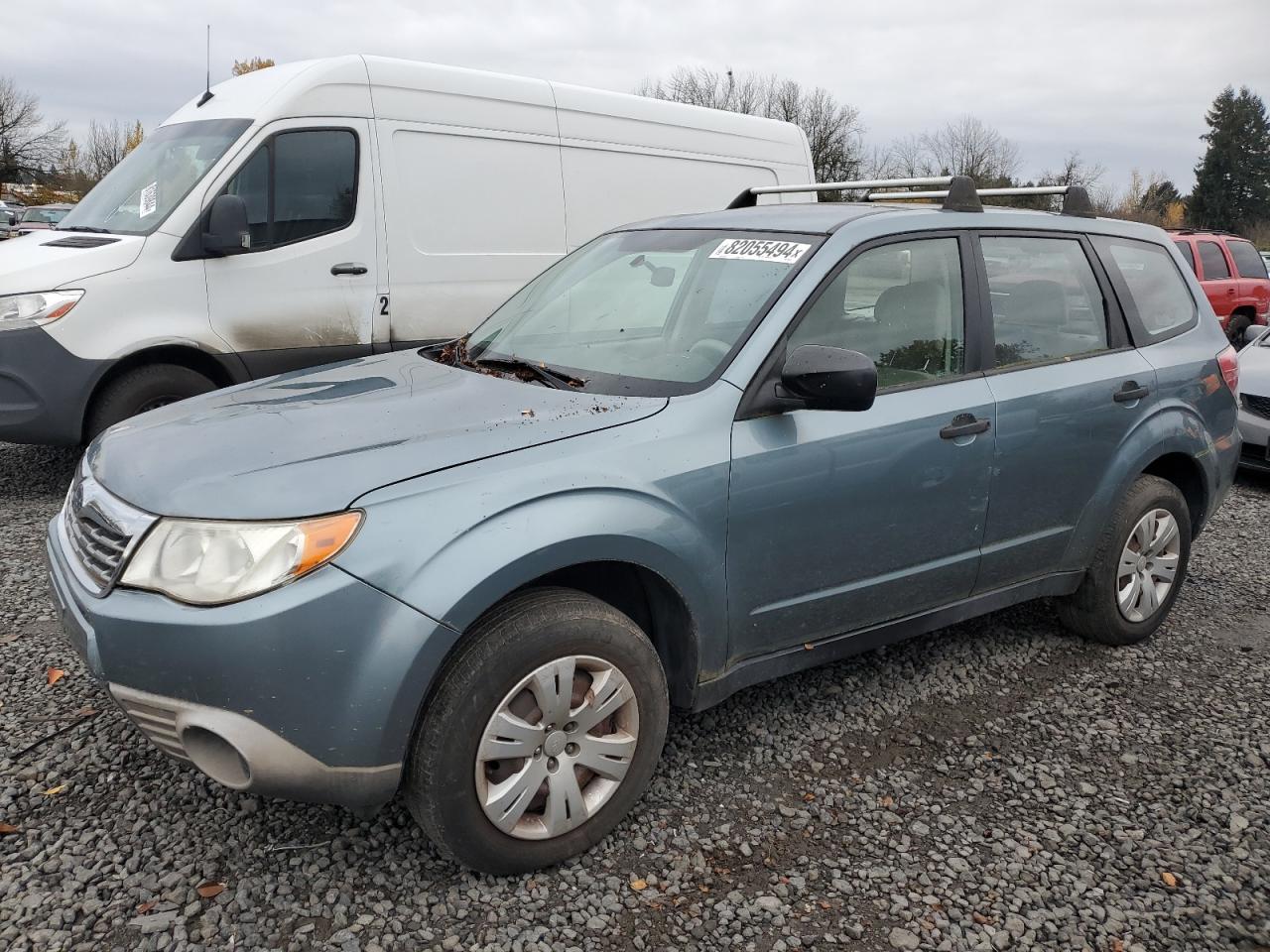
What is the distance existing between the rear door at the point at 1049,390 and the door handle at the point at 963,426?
0.36 ft

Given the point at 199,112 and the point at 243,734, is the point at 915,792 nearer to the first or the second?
the point at 243,734

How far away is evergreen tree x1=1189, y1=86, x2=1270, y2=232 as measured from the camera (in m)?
60.3

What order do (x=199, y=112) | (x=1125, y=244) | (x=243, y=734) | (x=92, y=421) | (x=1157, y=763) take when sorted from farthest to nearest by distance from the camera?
1. (x=199, y=112)
2. (x=92, y=421)
3. (x=1125, y=244)
4. (x=1157, y=763)
5. (x=243, y=734)

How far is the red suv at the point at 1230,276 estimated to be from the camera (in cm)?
1453

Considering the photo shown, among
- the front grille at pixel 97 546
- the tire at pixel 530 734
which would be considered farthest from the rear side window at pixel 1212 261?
the front grille at pixel 97 546

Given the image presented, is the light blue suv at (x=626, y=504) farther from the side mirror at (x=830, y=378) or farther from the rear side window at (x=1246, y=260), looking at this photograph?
the rear side window at (x=1246, y=260)

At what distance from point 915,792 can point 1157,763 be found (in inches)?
34.9

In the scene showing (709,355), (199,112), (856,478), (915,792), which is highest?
(199,112)

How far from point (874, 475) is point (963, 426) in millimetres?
448

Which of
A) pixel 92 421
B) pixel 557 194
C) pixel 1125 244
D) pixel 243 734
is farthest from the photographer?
pixel 557 194

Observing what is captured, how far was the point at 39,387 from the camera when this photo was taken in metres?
5.53

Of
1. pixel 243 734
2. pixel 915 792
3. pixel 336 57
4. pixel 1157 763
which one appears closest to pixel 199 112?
pixel 336 57

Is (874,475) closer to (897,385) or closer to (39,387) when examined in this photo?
(897,385)

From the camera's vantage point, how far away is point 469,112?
6.91 meters
